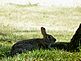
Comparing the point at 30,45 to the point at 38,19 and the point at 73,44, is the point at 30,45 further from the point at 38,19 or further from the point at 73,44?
the point at 38,19

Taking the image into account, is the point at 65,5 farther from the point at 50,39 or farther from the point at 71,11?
the point at 50,39

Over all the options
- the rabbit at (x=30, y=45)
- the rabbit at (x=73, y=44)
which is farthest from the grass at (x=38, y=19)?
the rabbit at (x=30, y=45)

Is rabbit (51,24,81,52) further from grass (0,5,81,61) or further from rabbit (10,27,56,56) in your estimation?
grass (0,5,81,61)

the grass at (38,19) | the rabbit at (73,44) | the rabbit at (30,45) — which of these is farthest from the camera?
the grass at (38,19)

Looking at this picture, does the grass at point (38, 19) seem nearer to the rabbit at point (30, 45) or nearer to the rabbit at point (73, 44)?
the rabbit at point (73, 44)

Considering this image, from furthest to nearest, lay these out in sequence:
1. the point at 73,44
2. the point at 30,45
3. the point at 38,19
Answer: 1. the point at 38,19
2. the point at 73,44
3. the point at 30,45

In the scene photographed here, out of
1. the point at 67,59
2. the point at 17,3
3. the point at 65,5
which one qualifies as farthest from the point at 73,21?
the point at 67,59

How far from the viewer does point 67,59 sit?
29.7ft

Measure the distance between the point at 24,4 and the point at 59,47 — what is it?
25092 millimetres

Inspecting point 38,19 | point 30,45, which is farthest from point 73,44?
point 38,19

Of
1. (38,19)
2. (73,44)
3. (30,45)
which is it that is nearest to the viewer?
(30,45)

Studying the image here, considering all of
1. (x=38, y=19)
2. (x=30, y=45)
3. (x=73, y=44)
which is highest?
(x=30, y=45)

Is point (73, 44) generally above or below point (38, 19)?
above

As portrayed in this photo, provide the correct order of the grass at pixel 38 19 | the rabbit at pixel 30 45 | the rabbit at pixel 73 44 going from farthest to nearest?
the grass at pixel 38 19, the rabbit at pixel 73 44, the rabbit at pixel 30 45
